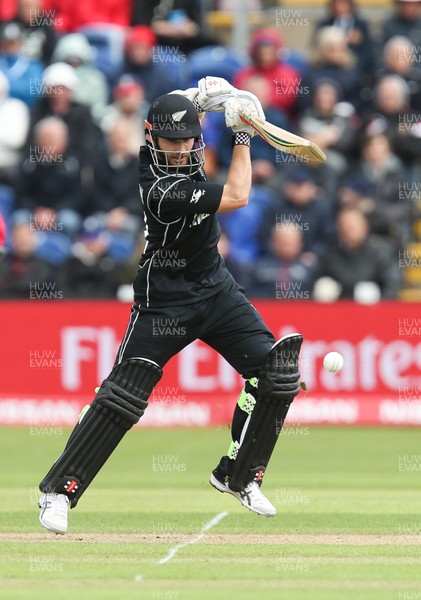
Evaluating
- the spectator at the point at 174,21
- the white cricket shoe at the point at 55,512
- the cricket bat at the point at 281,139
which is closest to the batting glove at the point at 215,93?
the cricket bat at the point at 281,139

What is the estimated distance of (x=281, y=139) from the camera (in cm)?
751

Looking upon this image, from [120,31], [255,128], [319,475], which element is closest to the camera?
[255,128]

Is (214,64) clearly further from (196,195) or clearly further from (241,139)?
(196,195)

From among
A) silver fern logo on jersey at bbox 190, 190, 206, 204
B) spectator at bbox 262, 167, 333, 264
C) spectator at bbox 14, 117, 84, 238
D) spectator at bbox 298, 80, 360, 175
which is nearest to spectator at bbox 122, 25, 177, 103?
spectator at bbox 14, 117, 84, 238

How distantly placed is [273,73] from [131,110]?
1859 millimetres

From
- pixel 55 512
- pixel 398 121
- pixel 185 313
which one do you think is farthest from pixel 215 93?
pixel 398 121

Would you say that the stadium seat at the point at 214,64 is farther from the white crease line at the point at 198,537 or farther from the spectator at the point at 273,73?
the white crease line at the point at 198,537

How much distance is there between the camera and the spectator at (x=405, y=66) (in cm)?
1585

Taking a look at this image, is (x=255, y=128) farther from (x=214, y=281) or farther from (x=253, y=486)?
(x=253, y=486)

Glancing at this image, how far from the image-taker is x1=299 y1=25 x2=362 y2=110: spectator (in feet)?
53.3

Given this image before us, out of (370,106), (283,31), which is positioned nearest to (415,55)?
(370,106)

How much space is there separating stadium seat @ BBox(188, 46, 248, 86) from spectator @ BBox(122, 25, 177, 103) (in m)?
0.33

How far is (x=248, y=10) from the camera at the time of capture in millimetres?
17781

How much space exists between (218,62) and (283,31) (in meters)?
1.66
